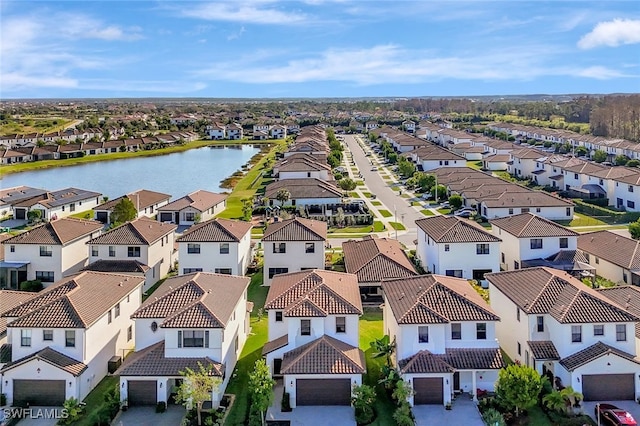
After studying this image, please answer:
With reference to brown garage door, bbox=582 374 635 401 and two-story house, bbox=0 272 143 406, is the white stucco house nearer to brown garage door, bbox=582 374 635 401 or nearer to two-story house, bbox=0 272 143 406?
brown garage door, bbox=582 374 635 401

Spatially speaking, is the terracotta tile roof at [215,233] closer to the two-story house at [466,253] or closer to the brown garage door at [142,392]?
the two-story house at [466,253]

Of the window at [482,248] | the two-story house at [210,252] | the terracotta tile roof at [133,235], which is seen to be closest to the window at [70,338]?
the two-story house at [210,252]

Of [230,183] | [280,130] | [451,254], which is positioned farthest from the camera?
[280,130]

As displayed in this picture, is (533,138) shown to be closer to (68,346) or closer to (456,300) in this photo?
(456,300)

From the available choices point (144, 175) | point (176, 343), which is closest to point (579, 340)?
point (176, 343)

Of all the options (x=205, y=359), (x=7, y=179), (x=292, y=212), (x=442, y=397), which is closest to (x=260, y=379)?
(x=205, y=359)

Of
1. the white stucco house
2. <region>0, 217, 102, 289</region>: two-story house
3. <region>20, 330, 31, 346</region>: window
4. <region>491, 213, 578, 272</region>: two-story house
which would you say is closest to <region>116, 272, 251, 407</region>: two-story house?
<region>20, 330, 31, 346</region>: window
